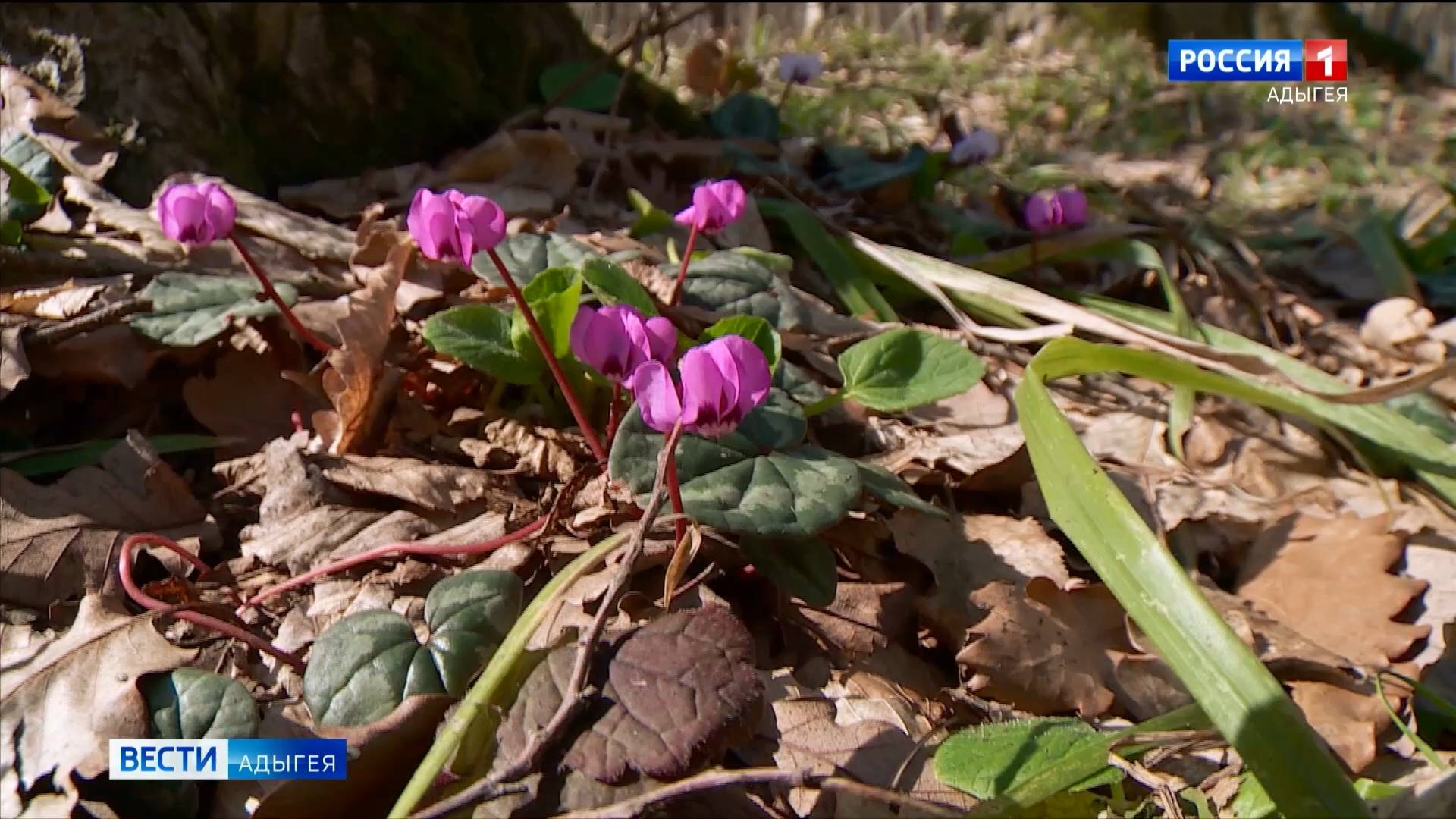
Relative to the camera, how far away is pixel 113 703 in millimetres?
1022

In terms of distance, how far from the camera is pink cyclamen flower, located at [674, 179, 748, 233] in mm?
1589

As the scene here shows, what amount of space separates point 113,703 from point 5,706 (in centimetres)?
13

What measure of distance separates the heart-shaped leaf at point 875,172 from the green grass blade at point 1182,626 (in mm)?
1443

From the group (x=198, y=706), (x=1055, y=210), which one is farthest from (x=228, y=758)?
(x=1055, y=210)

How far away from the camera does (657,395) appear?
3.47 feet

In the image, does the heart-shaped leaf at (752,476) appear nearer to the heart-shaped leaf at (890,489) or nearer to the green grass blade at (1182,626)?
the heart-shaped leaf at (890,489)

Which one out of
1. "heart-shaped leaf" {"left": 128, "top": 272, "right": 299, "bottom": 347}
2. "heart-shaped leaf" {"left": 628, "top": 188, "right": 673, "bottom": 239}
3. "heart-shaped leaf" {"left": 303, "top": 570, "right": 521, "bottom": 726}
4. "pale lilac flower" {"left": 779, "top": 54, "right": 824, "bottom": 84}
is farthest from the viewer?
"pale lilac flower" {"left": 779, "top": 54, "right": 824, "bottom": 84}

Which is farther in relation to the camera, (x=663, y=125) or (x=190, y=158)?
(x=663, y=125)

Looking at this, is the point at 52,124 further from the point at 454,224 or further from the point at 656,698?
the point at 656,698

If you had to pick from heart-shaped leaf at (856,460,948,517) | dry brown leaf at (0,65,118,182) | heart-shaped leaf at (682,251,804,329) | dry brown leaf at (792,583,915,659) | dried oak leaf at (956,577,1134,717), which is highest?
dry brown leaf at (0,65,118,182)

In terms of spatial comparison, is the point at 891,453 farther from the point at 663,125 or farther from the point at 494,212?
the point at 663,125

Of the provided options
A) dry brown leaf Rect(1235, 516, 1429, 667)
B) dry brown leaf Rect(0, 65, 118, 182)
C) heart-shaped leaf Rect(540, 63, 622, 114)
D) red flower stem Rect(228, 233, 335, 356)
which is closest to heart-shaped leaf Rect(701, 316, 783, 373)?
red flower stem Rect(228, 233, 335, 356)

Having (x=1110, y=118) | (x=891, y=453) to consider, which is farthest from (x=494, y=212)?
(x=1110, y=118)

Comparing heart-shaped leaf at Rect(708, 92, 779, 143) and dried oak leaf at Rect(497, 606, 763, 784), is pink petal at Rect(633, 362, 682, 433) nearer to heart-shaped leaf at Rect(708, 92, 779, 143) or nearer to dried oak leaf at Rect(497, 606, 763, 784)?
dried oak leaf at Rect(497, 606, 763, 784)
